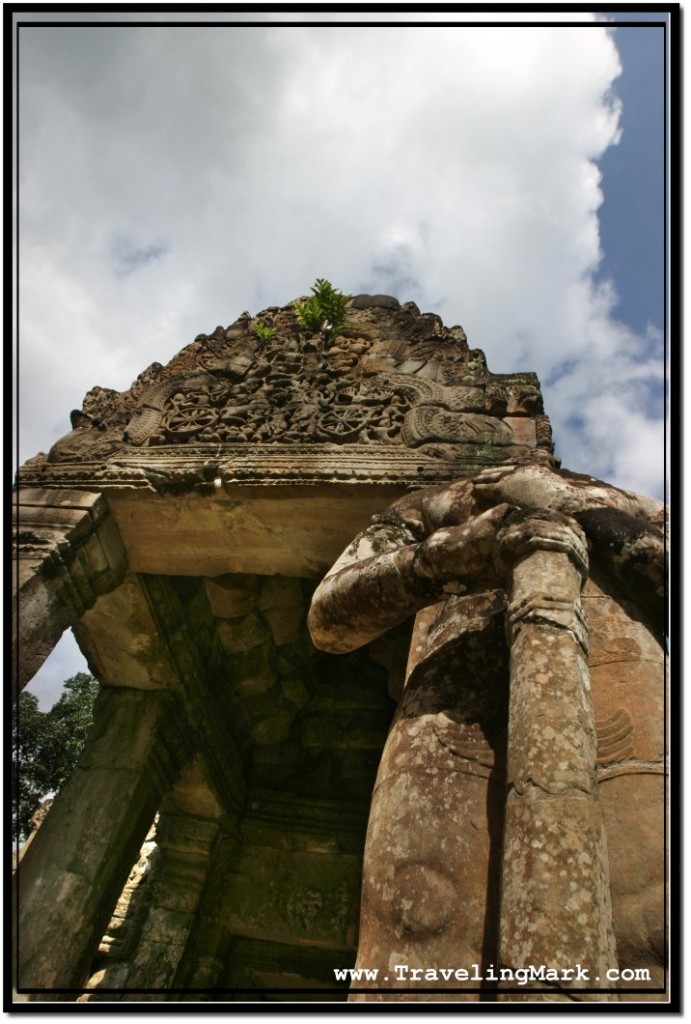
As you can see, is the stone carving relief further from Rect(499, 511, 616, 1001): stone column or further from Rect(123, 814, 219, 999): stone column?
Rect(123, 814, 219, 999): stone column

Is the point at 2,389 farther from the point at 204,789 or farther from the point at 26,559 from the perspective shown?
the point at 204,789

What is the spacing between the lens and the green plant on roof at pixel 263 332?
18.3ft

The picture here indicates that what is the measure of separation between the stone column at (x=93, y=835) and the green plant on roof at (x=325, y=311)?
3400 millimetres

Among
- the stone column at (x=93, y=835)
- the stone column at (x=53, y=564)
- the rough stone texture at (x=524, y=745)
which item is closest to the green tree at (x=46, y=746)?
the stone column at (x=93, y=835)

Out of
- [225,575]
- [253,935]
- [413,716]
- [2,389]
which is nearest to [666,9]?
[413,716]

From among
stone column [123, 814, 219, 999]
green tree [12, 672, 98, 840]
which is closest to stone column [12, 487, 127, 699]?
stone column [123, 814, 219, 999]

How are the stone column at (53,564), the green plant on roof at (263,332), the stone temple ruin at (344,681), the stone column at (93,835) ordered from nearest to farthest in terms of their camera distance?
1. the stone temple ruin at (344,681)
2. the stone column at (53,564)
3. the stone column at (93,835)
4. the green plant on roof at (263,332)

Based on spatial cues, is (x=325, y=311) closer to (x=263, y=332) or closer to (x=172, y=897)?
(x=263, y=332)

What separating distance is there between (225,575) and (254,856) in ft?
10.9

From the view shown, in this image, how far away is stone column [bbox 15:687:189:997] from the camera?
4070 mm

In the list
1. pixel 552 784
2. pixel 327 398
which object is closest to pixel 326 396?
pixel 327 398

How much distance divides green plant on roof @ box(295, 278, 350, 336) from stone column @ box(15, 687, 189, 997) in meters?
3.40

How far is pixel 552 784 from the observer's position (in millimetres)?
1800

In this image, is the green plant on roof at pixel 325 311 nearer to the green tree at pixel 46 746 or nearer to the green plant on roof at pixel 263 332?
the green plant on roof at pixel 263 332
